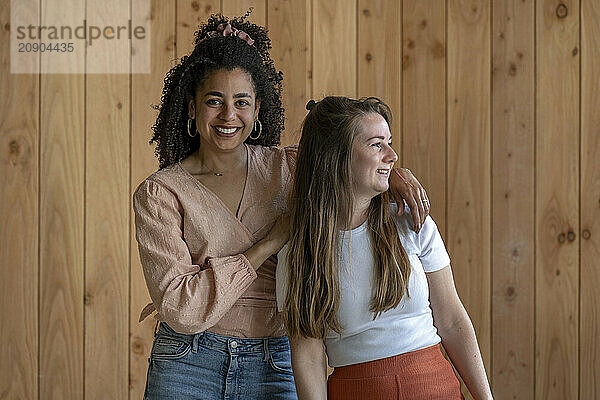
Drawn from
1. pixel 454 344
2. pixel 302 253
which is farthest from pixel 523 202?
pixel 302 253

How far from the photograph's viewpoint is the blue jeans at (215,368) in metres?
1.58

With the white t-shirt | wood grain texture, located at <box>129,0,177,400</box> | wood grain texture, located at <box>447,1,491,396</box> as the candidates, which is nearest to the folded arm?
the white t-shirt

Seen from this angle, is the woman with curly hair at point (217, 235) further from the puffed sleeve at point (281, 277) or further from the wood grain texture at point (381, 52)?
the wood grain texture at point (381, 52)

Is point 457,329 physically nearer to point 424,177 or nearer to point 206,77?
point 206,77

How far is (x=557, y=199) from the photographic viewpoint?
8.13 feet

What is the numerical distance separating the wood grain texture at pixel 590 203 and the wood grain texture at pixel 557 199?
22 millimetres

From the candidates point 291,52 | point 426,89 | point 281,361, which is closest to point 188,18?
point 291,52

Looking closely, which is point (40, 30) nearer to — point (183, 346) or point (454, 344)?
point (183, 346)

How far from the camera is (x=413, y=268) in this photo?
1.53 m

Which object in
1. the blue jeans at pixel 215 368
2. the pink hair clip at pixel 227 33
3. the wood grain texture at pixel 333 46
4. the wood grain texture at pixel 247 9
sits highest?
the wood grain texture at pixel 247 9

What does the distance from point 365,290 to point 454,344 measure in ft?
0.80

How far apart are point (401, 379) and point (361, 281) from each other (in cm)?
21

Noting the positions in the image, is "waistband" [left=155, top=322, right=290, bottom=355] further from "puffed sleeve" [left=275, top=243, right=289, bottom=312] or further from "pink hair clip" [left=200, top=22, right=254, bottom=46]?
"pink hair clip" [left=200, top=22, right=254, bottom=46]

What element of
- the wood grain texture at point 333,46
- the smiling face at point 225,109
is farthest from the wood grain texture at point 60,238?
the smiling face at point 225,109
